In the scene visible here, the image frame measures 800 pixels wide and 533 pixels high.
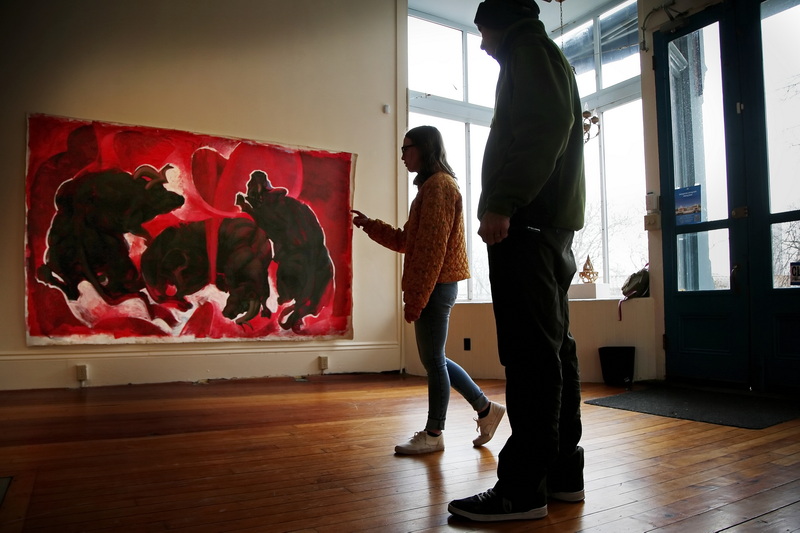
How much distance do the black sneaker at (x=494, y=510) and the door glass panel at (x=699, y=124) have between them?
132 inches

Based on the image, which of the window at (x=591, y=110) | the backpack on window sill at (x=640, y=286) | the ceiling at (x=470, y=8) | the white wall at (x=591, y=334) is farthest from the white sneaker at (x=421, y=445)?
the ceiling at (x=470, y=8)

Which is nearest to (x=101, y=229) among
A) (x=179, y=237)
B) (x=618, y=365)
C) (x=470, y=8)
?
(x=179, y=237)

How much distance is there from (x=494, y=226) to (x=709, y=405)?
2.66 metres

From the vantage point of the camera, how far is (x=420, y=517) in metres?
1.51

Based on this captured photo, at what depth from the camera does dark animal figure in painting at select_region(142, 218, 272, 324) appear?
4.30 metres

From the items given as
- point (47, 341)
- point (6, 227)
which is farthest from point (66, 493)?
point (6, 227)

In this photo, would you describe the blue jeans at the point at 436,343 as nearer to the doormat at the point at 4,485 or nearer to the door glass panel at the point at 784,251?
the doormat at the point at 4,485

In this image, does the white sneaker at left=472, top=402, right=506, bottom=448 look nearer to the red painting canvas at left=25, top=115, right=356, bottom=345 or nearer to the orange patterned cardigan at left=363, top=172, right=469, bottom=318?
the orange patterned cardigan at left=363, top=172, right=469, bottom=318

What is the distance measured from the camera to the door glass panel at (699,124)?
4.06 metres

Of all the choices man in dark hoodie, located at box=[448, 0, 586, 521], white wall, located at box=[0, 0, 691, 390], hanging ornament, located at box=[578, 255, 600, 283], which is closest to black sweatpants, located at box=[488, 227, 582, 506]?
man in dark hoodie, located at box=[448, 0, 586, 521]

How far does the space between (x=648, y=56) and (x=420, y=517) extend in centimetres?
437

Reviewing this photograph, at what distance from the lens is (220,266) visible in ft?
14.8

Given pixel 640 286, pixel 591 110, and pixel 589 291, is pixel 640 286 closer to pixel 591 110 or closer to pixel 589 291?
pixel 589 291

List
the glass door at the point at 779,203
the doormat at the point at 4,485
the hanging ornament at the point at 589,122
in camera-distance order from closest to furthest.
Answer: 1. the doormat at the point at 4,485
2. the glass door at the point at 779,203
3. the hanging ornament at the point at 589,122
